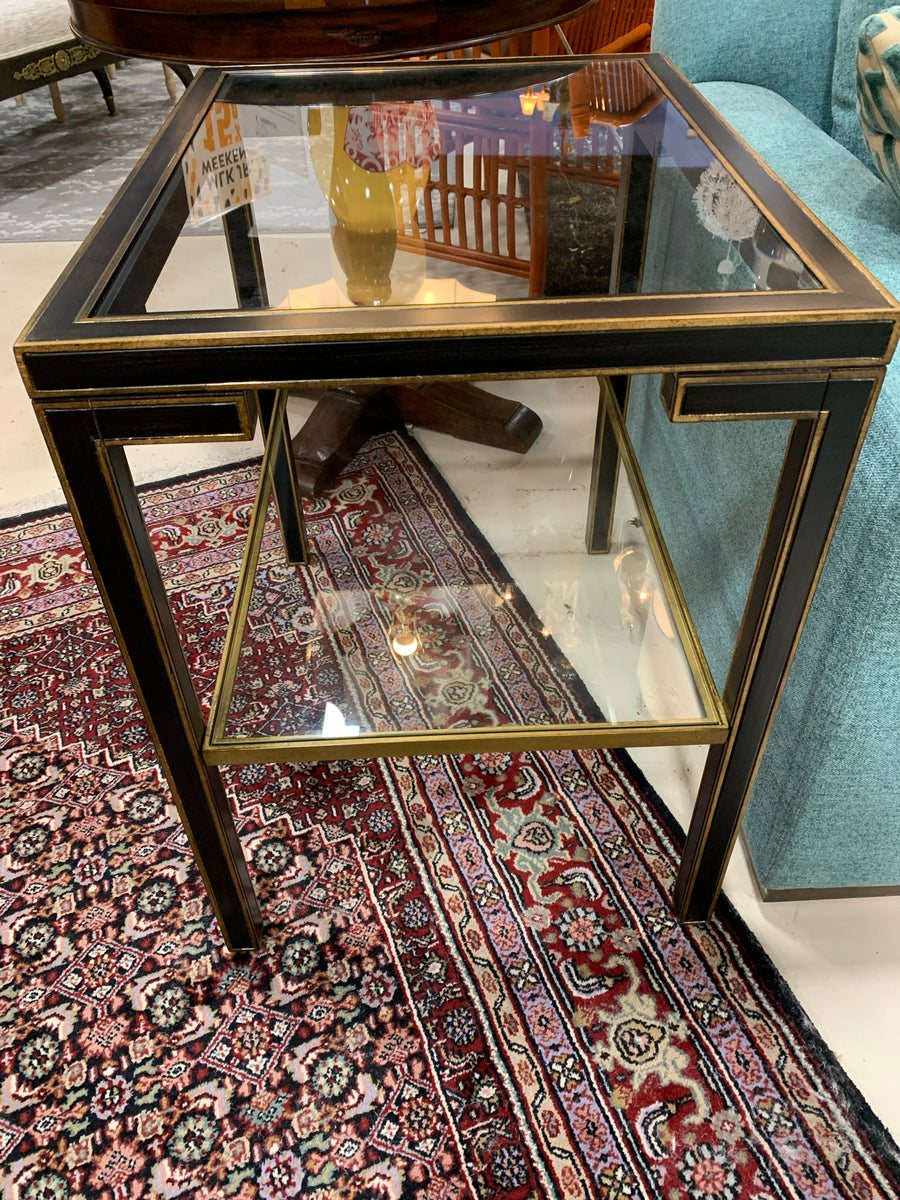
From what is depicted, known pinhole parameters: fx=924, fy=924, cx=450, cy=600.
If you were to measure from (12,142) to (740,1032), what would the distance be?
3.65 meters

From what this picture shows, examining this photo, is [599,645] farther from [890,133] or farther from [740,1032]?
[890,133]

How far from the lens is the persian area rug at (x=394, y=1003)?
799 millimetres

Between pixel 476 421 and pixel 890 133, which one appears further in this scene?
pixel 476 421

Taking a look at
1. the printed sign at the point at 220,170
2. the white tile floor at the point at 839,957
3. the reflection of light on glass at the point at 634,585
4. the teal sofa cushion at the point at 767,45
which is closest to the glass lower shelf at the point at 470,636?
the reflection of light on glass at the point at 634,585

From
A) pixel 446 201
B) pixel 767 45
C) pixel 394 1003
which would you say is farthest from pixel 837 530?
pixel 767 45

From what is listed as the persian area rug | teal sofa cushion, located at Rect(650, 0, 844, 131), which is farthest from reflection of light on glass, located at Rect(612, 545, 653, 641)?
teal sofa cushion, located at Rect(650, 0, 844, 131)

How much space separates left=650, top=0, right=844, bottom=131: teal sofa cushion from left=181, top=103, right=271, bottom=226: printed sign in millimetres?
618

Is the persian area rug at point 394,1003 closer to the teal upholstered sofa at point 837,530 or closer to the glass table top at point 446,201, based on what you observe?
the teal upholstered sofa at point 837,530

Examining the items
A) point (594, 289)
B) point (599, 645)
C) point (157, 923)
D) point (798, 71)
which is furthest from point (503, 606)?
point (798, 71)

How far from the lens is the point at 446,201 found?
35.0 inches

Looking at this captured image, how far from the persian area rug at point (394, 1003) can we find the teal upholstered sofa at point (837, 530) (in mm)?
162

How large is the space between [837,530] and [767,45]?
745mm

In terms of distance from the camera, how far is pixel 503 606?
974 millimetres

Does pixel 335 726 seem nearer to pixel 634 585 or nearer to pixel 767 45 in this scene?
pixel 634 585
